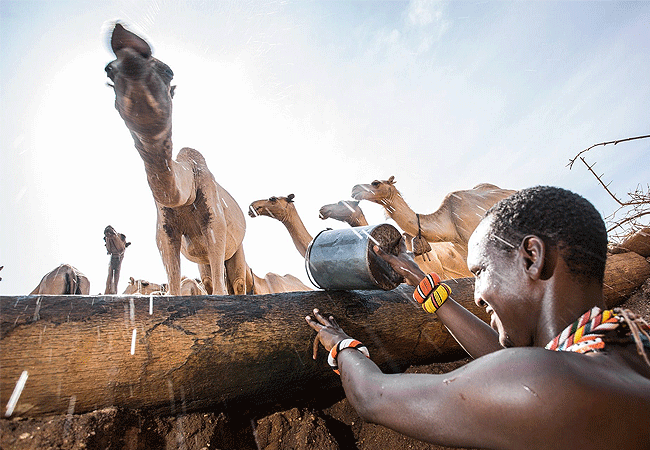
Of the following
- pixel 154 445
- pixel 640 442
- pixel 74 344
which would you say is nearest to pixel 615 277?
pixel 640 442

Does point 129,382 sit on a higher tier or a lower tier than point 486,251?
higher

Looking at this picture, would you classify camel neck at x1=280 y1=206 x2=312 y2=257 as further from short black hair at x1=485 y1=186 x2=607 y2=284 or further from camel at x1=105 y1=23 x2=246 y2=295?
short black hair at x1=485 y1=186 x2=607 y2=284

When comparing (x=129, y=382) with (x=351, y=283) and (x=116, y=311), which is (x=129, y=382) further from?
(x=351, y=283)

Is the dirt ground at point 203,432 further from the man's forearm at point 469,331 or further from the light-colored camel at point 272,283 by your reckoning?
the light-colored camel at point 272,283

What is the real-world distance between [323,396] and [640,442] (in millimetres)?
1839

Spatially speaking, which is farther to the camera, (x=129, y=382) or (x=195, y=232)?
(x=195, y=232)

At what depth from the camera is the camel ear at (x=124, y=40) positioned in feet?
9.43

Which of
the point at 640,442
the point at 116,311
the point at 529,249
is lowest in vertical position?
the point at 640,442

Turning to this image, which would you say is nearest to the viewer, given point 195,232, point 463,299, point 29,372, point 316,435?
point 29,372

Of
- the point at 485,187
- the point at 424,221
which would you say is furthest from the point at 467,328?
the point at 485,187

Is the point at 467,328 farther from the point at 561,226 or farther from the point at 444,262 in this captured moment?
the point at 444,262

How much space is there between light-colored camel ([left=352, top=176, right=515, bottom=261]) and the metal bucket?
5574mm

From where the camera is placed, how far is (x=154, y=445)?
1.79 metres

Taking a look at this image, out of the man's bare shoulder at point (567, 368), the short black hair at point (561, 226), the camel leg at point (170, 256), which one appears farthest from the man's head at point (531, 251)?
the camel leg at point (170, 256)
